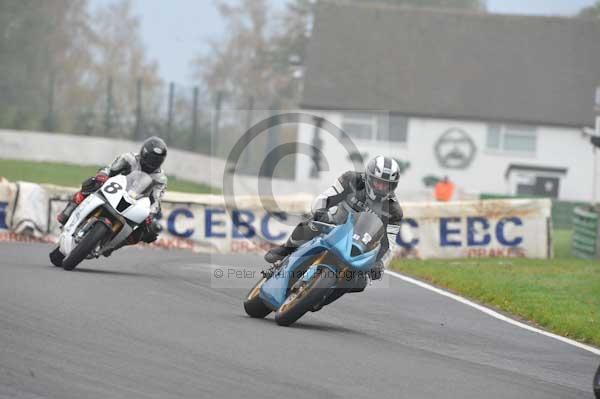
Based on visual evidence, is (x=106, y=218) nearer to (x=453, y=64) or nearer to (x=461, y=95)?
(x=461, y=95)

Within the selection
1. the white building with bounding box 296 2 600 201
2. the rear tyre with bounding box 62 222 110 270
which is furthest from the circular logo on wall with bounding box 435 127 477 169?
the rear tyre with bounding box 62 222 110 270

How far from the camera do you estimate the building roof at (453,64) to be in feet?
176

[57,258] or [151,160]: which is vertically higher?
[151,160]

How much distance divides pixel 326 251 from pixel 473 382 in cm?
219

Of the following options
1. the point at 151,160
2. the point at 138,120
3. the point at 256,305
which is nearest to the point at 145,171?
the point at 151,160

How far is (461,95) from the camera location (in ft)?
178

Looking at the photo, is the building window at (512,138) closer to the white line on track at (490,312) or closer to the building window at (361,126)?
the building window at (361,126)

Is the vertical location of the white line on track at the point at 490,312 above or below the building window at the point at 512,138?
below

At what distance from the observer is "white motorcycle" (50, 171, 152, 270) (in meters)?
13.7

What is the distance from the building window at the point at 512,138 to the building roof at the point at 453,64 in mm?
497

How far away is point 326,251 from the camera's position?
10438mm

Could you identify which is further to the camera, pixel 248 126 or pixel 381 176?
pixel 248 126

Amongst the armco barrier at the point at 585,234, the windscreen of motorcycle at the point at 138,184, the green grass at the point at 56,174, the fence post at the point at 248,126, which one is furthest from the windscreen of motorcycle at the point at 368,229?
the fence post at the point at 248,126

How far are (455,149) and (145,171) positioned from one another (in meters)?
39.8
